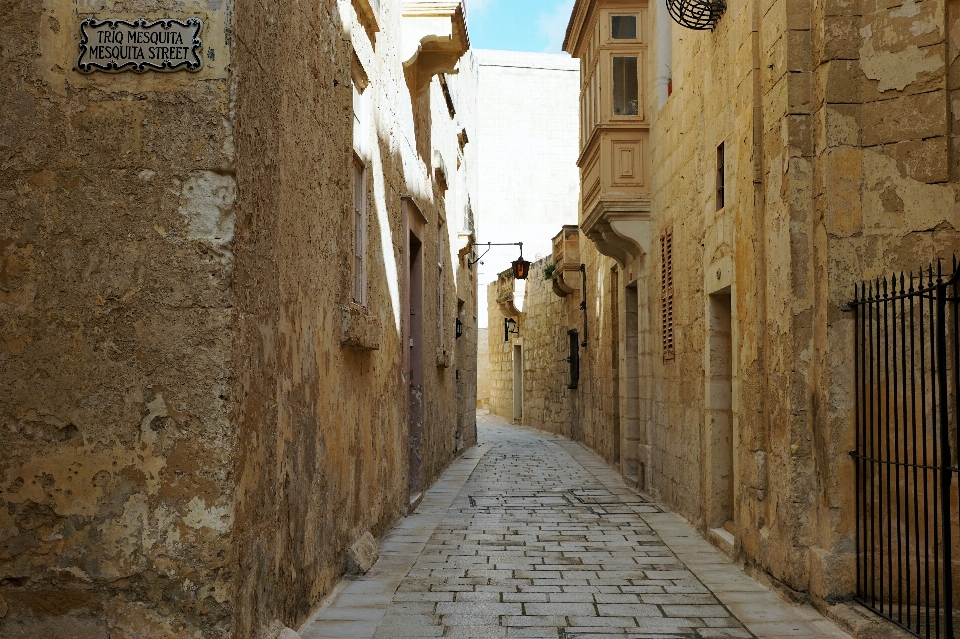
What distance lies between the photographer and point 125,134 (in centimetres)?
381

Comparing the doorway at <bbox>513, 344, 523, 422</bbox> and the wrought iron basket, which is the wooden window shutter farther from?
the doorway at <bbox>513, 344, 523, 422</bbox>

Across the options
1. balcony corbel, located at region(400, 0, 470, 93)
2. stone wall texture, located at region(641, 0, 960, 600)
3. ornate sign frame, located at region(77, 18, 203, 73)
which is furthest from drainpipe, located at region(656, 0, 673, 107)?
ornate sign frame, located at region(77, 18, 203, 73)

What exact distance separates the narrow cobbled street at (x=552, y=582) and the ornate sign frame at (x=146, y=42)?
2.87 m

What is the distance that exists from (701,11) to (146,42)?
5.38 m

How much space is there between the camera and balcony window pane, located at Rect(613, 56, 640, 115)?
11.7 m

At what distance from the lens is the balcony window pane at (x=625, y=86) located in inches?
460

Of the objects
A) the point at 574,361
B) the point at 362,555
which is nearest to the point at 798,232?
the point at 362,555

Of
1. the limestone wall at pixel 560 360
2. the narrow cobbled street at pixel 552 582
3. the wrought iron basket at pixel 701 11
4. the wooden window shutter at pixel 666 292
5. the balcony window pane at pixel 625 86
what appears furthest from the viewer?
the limestone wall at pixel 560 360

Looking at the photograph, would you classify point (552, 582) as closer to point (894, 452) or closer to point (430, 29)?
point (894, 452)

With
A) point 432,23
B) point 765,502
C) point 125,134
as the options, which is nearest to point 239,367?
point 125,134

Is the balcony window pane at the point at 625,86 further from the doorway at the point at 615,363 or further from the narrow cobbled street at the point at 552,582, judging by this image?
the narrow cobbled street at the point at 552,582

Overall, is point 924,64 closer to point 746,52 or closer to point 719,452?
point 746,52

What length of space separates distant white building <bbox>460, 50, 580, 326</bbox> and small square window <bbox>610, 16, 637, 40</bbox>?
2758cm

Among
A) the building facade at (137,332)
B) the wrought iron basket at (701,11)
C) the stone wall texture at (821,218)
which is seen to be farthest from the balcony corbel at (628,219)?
the building facade at (137,332)
